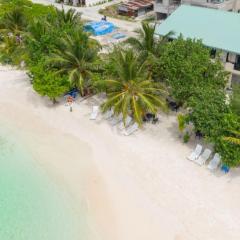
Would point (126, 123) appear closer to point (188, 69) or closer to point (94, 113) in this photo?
point (94, 113)

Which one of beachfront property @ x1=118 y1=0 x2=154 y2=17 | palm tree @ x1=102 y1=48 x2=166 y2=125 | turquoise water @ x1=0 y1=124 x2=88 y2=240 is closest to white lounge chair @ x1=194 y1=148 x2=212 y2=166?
palm tree @ x1=102 y1=48 x2=166 y2=125

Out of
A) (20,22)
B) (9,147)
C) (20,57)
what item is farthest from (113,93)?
(20,22)

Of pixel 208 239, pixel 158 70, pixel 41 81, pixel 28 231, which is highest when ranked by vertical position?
pixel 158 70

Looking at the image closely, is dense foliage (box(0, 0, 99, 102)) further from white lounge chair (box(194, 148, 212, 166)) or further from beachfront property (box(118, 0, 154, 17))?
beachfront property (box(118, 0, 154, 17))

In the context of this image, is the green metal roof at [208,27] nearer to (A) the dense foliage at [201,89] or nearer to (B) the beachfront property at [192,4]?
(A) the dense foliage at [201,89]

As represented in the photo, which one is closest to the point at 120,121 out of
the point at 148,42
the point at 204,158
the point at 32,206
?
the point at 148,42

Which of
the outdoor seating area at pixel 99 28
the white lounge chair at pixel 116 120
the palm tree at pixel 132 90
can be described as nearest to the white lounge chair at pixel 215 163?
the palm tree at pixel 132 90

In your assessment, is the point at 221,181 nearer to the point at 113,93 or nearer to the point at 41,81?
the point at 113,93
